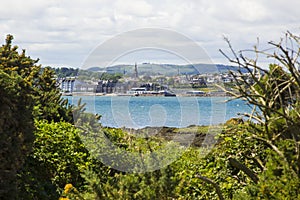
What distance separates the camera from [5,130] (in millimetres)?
6473

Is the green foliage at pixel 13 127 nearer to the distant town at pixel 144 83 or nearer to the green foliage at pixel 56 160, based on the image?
the green foliage at pixel 56 160

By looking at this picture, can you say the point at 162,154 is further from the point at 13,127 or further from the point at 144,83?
the point at 144,83

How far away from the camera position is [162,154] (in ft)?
22.5

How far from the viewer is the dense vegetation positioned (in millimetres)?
5436

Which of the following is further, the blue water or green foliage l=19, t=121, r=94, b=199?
the blue water

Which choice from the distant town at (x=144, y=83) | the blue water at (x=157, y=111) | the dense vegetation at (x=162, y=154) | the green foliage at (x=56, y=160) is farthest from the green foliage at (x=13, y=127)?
the distant town at (x=144, y=83)

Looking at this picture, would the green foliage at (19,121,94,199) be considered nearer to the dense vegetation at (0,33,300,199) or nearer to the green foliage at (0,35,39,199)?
the dense vegetation at (0,33,300,199)

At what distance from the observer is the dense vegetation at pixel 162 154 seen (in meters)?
5.44

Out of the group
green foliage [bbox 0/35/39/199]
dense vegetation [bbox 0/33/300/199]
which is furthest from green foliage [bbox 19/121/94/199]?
green foliage [bbox 0/35/39/199]

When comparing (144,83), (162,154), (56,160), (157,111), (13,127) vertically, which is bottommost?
(56,160)

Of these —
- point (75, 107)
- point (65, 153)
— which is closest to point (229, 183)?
point (65, 153)

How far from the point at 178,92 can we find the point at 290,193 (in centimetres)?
432

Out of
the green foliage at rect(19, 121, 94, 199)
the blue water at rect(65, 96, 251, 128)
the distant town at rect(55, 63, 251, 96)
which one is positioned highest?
the distant town at rect(55, 63, 251, 96)

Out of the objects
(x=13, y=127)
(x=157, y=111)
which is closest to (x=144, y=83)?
(x=157, y=111)
